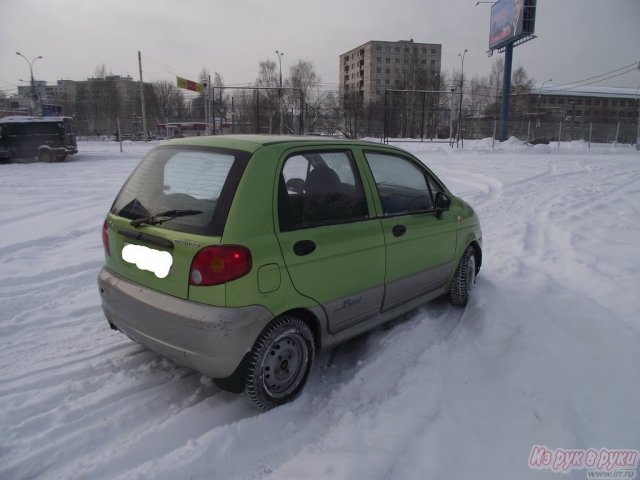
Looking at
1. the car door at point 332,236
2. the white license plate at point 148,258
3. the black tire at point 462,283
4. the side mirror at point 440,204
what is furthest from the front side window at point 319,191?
the black tire at point 462,283

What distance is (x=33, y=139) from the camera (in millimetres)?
21859

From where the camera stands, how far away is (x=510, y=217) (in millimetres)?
8844

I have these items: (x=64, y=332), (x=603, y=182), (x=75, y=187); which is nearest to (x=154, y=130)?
(x=75, y=187)

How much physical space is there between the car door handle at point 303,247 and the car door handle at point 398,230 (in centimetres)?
88

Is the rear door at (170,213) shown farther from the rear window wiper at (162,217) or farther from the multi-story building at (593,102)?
the multi-story building at (593,102)

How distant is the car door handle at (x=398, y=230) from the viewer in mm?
3584

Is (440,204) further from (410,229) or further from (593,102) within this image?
(593,102)

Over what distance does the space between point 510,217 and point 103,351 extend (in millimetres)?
7673

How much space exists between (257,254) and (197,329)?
0.55 m

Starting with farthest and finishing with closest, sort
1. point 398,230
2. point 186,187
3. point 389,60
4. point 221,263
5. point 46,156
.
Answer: point 389,60
point 46,156
point 398,230
point 186,187
point 221,263

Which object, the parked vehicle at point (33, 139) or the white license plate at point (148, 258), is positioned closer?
the white license plate at point (148, 258)

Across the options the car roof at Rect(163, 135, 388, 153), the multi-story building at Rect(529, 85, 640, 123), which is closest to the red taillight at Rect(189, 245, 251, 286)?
the car roof at Rect(163, 135, 388, 153)

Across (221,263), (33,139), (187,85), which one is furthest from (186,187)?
(187,85)

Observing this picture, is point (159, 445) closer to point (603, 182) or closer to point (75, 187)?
point (75, 187)
